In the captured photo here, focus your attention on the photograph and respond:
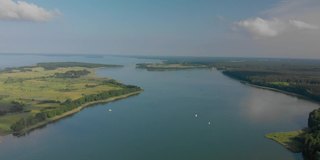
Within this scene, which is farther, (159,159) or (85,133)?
(85,133)

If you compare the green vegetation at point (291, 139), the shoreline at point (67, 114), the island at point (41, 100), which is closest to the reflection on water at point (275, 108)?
the green vegetation at point (291, 139)

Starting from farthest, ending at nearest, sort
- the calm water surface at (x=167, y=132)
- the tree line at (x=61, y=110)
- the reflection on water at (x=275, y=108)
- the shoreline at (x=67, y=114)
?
the reflection on water at (x=275, y=108)
the tree line at (x=61, y=110)
the shoreline at (x=67, y=114)
the calm water surface at (x=167, y=132)

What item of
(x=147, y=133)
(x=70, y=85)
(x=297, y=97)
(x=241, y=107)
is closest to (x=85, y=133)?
(x=147, y=133)

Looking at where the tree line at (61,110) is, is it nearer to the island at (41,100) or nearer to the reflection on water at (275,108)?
the island at (41,100)

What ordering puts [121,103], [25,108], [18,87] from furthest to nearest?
[18,87]
[121,103]
[25,108]

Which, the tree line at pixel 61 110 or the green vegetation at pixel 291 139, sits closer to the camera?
the green vegetation at pixel 291 139

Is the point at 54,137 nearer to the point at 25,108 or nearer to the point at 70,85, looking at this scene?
the point at 25,108

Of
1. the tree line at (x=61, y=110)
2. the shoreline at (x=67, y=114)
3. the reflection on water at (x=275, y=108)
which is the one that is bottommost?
the shoreline at (x=67, y=114)
